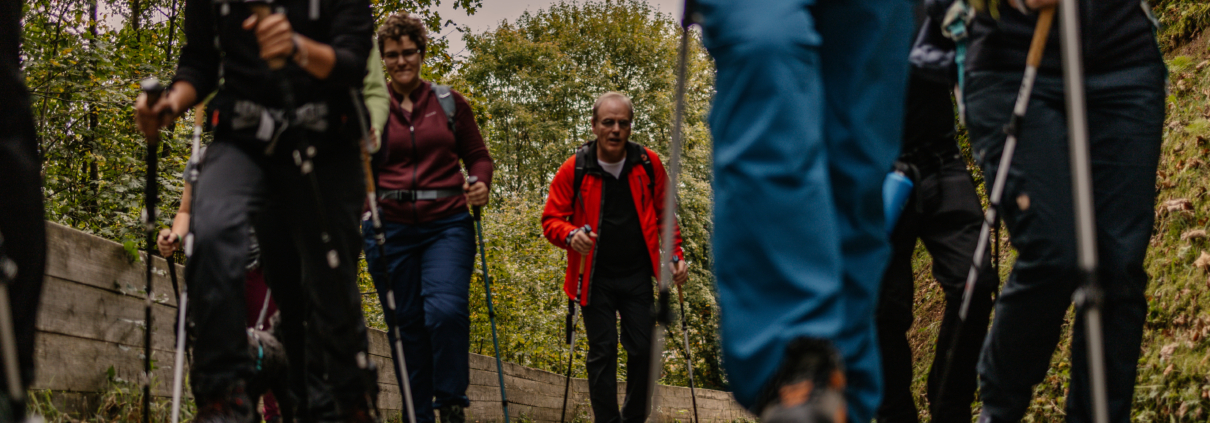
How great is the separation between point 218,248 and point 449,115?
2895 millimetres

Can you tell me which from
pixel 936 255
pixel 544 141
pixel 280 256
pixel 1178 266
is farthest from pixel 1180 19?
pixel 544 141

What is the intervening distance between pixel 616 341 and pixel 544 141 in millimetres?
26300

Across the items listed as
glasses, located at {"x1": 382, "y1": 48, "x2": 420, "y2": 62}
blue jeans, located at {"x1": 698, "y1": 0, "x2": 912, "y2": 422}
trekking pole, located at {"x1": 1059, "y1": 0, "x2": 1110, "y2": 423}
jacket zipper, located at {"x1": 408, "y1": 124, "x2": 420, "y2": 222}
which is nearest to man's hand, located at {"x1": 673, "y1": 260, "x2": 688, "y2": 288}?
jacket zipper, located at {"x1": 408, "y1": 124, "x2": 420, "y2": 222}

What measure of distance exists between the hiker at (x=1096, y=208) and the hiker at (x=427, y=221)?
3007 millimetres

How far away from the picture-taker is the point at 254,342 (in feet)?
14.6

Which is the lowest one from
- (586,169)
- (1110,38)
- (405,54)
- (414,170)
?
(1110,38)

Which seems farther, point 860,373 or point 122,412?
point 122,412

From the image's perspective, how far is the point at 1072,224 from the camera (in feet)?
8.96

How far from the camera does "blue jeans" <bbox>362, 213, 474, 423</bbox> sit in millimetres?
5105

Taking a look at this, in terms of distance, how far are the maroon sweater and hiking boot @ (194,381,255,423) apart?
8.63 feet

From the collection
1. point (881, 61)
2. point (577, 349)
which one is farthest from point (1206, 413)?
point (577, 349)

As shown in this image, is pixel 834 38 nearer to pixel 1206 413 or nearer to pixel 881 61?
pixel 881 61

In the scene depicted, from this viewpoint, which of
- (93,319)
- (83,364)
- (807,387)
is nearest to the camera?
(807,387)

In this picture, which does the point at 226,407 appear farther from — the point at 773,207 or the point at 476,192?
the point at 476,192
